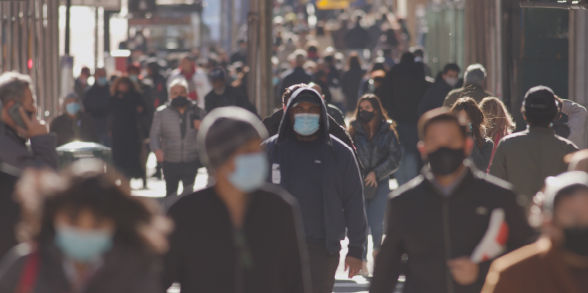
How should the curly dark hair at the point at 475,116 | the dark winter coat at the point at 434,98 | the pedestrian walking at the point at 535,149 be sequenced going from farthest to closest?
the dark winter coat at the point at 434,98
the curly dark hair at the point at 475,116
the pedestrian walking at the point at 535,149

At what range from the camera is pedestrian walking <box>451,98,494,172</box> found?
1105 centimetres

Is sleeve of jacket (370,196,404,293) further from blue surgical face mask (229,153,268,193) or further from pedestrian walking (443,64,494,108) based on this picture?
pedestrian walking (443,64,494,108)

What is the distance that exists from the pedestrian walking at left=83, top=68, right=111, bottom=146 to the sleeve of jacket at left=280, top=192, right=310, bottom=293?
15610 mm

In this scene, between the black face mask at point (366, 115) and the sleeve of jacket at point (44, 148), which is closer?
the sleeve of jacket at point (44, 148)

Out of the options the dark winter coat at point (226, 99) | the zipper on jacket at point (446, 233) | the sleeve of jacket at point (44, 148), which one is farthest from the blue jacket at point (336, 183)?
the dark winter coat at point (226, 99)

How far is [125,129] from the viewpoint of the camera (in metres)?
20.1

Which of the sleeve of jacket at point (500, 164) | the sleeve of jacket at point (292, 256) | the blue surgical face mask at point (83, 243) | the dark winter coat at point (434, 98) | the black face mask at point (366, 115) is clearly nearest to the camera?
the blue surgical face mask at point (83, 243)

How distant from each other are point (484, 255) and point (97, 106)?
15481mm

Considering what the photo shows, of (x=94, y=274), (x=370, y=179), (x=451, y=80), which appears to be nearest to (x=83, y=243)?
(x=94, y=274)

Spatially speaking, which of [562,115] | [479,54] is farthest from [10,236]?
[479,54]

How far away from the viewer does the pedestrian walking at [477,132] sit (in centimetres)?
1105

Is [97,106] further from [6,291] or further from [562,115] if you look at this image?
[6,291]

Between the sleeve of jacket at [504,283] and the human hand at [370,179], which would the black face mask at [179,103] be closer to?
the human hand at [370,179]

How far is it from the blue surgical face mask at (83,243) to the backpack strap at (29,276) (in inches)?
3.5
